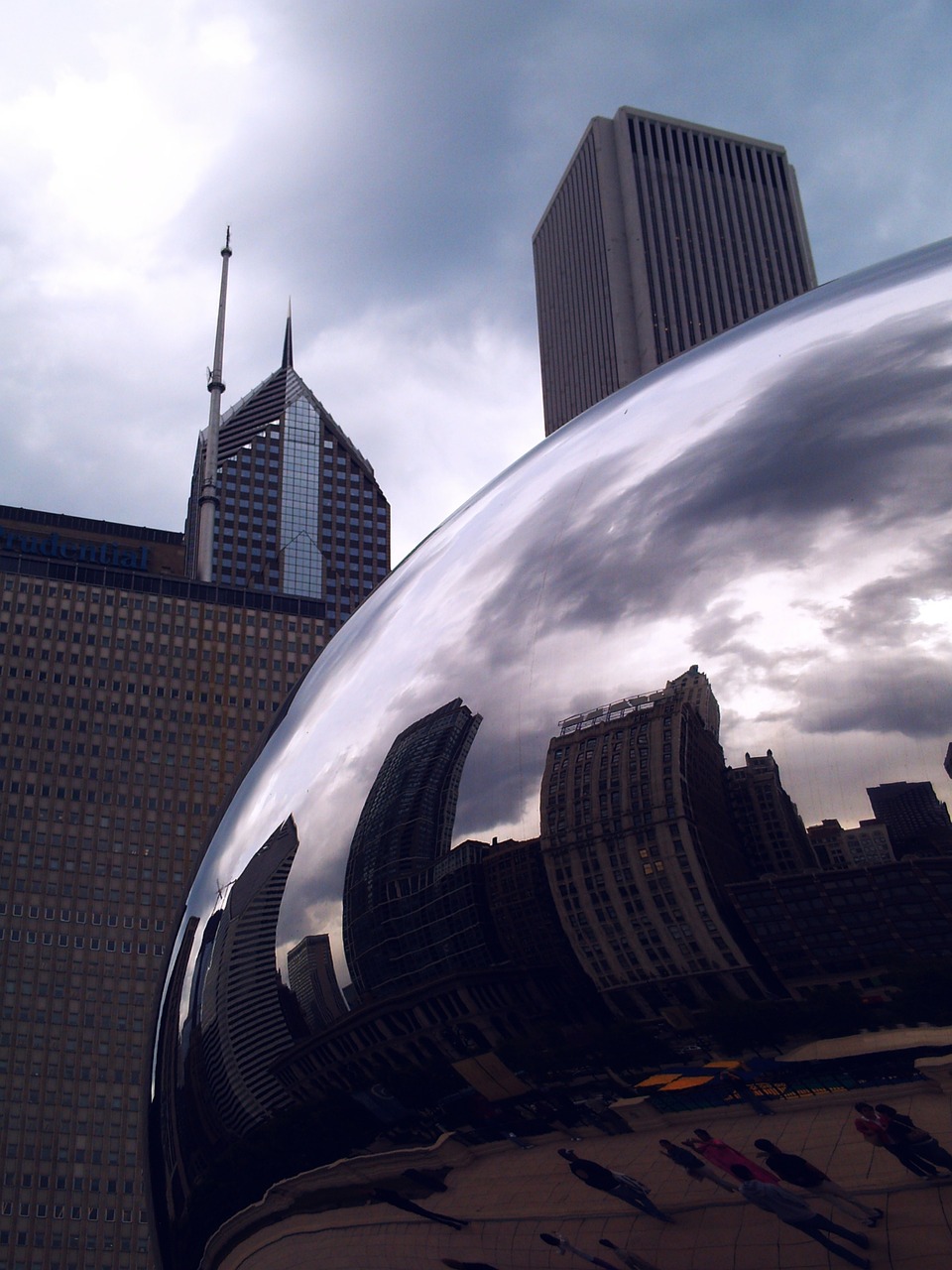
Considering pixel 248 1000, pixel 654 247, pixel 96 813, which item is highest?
pixel 654 247

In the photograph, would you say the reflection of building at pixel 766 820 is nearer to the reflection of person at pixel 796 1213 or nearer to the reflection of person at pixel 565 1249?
the reflection of person at pixel 796 1213

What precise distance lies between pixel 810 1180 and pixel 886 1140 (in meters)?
0.14

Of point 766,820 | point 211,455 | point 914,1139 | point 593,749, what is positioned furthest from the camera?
point 211,455

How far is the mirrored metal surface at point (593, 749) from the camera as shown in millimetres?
2340

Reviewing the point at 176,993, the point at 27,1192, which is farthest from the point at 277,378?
the point at 176,993

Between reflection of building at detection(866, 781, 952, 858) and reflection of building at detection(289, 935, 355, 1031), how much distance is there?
124 cm

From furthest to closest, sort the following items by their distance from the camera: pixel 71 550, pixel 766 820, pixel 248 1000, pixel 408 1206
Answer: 1. pixel 71 550
2. pixel 248 1000
3. pixel 408 1206
4. pixel 766 820

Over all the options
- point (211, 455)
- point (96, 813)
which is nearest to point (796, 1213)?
point (96, 813)

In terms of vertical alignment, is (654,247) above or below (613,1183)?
above

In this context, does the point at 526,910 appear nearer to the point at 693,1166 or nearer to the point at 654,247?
the point at 693,1166

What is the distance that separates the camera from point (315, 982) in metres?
2.87

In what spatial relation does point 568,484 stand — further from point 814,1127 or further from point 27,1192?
point 27,1192

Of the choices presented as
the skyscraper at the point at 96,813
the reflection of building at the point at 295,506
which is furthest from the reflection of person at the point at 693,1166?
the reflection of building at the point at 295,506

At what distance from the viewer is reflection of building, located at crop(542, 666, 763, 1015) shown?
2.33m
